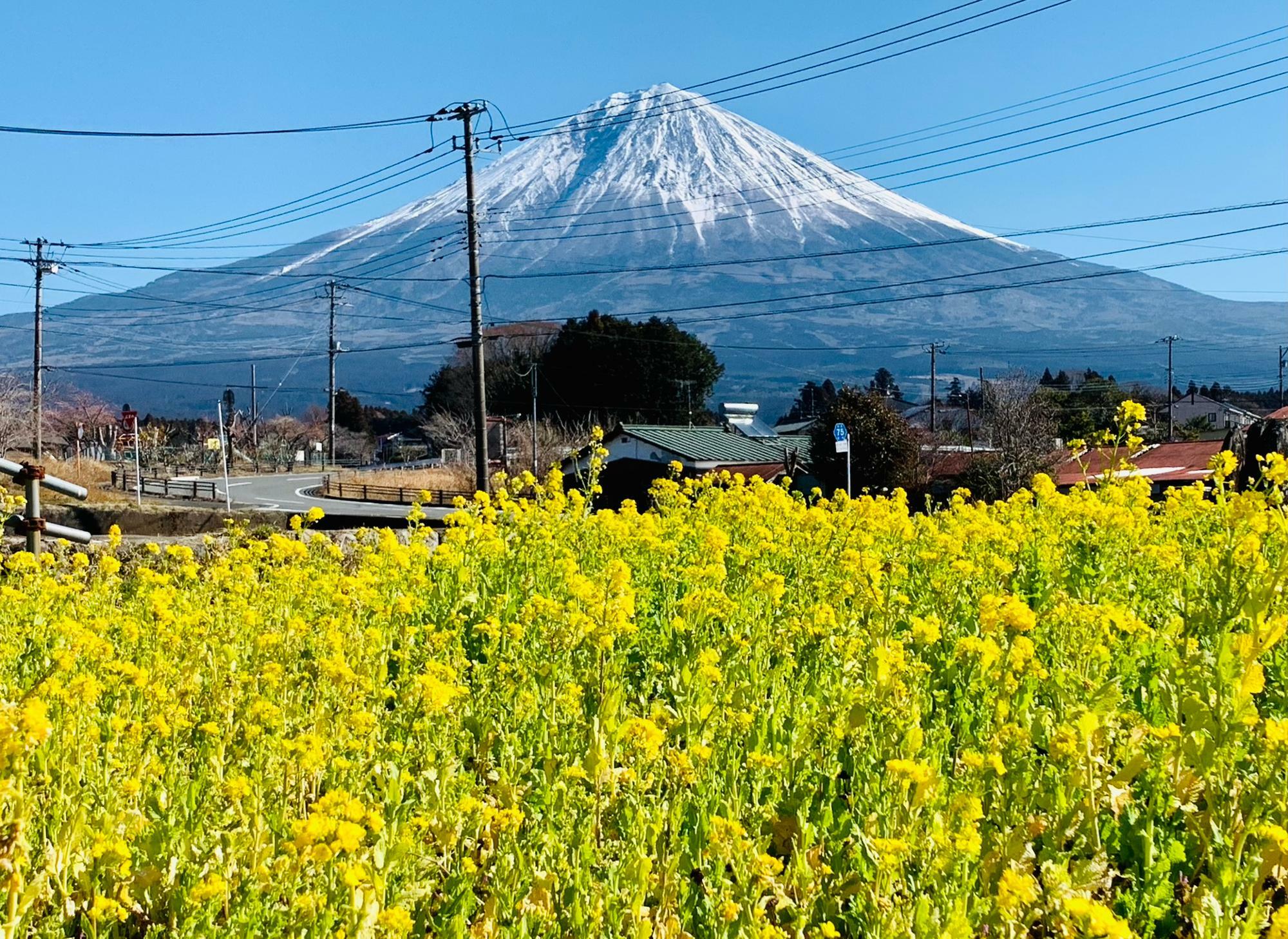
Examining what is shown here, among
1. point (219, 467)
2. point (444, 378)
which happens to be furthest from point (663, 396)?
point (219, 467)

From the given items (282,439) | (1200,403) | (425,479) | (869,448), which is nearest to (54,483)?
(869,448)

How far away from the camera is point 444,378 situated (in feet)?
237

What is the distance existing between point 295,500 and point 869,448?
845 inches

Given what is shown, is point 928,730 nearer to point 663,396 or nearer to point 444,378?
point 663,396

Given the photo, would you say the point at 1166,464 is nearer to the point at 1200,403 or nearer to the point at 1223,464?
the point at 1223,464

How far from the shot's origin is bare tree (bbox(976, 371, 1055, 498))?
29.7 metres

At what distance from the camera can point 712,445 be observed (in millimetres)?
42062

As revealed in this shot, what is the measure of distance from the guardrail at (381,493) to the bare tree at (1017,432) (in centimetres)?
1889

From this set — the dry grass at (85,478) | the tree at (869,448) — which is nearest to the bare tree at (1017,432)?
the tree at (869,448)

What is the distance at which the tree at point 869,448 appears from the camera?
30.7m

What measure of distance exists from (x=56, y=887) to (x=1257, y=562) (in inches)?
162

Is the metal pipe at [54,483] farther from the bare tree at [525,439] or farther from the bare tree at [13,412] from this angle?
the bare tree at [13,412]

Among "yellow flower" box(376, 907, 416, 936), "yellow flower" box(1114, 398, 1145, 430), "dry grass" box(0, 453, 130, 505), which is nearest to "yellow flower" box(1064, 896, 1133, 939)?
"yellow flower" box(376, 907, 416, 936)

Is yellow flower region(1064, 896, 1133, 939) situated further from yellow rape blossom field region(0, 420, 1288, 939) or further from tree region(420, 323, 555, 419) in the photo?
tree region(420, 323, 555, 419)
